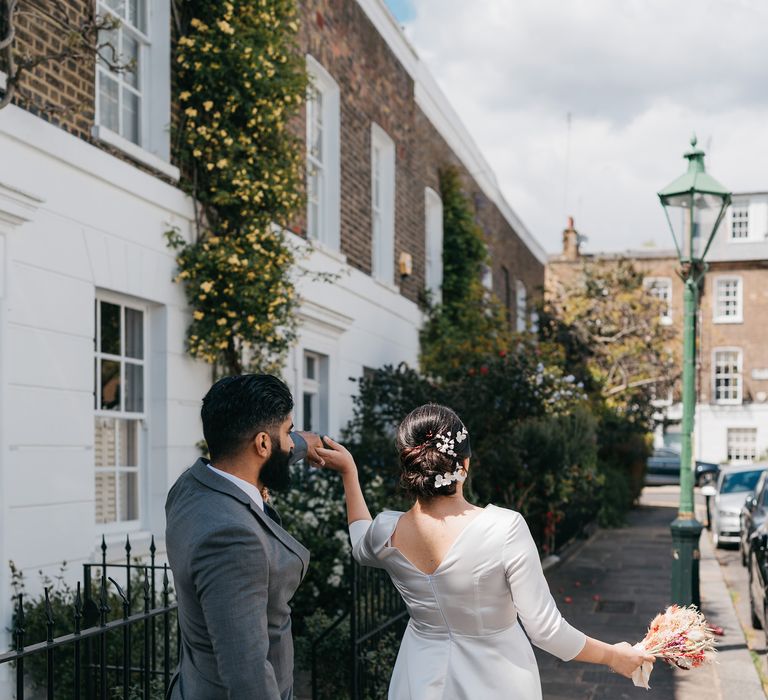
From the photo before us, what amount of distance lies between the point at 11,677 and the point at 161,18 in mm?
5121

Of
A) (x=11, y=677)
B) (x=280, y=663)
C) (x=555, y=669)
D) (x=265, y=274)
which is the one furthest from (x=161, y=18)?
(x=280, y=663)

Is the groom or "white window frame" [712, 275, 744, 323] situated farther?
"white window frame" [712, 275, 744, 323]

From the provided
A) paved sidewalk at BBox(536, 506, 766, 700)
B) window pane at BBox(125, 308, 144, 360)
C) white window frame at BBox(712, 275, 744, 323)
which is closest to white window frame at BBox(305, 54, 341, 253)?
window pane at BBox(125, 308, 144, 360)

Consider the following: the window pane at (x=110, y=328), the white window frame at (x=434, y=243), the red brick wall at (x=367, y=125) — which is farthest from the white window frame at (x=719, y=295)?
the window pane at (x=110, y=328)

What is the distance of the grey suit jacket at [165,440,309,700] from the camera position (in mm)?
2301

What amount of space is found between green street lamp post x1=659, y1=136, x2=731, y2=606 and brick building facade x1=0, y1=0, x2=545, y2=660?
369cm

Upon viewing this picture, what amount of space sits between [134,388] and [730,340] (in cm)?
3787

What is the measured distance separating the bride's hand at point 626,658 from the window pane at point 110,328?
16.6 ft

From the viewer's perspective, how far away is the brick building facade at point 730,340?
135 feet

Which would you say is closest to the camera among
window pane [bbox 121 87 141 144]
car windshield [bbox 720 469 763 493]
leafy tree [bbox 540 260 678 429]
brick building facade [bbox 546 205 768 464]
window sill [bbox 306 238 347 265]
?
window pane [bbox 121 87 141 144]

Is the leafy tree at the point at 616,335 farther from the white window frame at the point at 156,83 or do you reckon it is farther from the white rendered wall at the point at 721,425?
the white rendered wall at the point at 721,425

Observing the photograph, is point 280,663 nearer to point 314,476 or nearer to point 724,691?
point 724,691

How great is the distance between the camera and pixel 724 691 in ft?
23.9

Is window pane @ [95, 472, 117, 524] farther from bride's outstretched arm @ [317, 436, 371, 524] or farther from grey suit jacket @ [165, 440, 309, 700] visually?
grey suit jacket @ [165, 440, 309, 700]
